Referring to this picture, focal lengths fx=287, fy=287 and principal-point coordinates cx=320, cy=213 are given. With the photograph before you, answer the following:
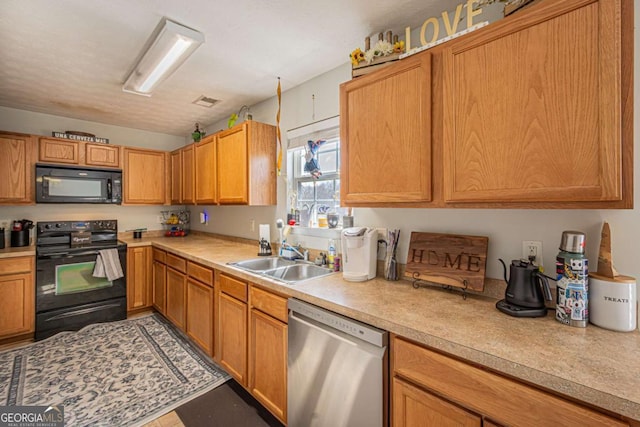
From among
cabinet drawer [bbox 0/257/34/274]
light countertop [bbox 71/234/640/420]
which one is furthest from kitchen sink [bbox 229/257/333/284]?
cabinet drawer [bbox 0/257/34/274]

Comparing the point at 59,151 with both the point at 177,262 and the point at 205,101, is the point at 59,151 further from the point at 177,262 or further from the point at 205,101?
the point at 177,262

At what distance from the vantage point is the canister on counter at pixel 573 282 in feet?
3.52

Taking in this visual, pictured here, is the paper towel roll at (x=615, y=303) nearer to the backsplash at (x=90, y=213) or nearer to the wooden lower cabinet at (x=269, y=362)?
the wooden lower cabinet at (x=269, y=362)

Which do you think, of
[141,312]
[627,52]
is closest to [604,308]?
[627,52]

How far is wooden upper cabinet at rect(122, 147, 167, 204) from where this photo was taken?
369 centimetres

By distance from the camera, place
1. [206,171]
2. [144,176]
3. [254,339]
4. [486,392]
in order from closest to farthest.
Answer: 1. [486,392]
2. [254,339]
3. [206,171]
4. [144,176]

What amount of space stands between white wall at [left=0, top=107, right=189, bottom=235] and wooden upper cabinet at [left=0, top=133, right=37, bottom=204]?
1.11 ft

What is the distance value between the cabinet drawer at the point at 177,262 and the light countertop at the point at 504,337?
1512 mm

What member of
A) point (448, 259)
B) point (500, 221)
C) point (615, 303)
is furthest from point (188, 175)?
point (615, 303)

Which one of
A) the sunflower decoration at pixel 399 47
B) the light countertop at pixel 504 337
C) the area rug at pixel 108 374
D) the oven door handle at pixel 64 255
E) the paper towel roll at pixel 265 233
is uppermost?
the sunflower decoration at pixel 399 47

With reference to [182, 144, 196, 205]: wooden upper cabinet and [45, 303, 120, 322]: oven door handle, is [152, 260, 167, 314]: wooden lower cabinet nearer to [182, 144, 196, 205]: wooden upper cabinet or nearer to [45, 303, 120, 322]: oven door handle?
[45, 303, 120, 322]: oven door handle

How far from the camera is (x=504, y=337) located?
101cm

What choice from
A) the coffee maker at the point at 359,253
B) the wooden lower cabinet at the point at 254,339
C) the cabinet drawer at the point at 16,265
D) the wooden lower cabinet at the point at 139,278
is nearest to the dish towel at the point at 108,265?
the wooden lower cabinet at the point at 139,278

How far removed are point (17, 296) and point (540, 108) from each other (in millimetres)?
4222
